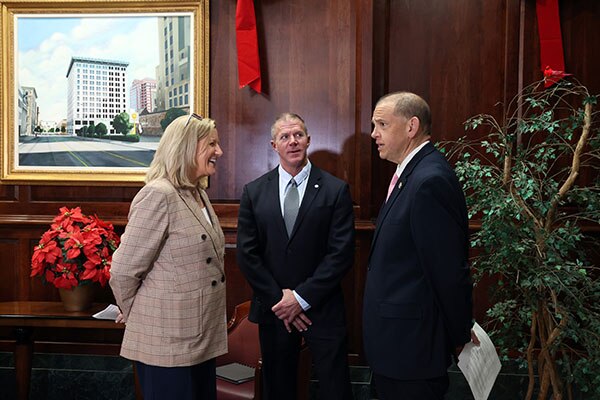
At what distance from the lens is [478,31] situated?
418 centimetres

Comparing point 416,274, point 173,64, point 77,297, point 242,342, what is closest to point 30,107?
point 173,64

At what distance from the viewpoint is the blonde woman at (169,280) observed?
243 centimetres

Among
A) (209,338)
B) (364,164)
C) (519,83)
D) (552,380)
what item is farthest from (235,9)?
(552,380)

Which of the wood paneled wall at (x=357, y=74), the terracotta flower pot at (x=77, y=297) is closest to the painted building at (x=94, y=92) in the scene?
the wood paneled wall at (x=357, y=74)

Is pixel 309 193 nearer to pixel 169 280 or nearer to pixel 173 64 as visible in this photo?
pixel 169 280

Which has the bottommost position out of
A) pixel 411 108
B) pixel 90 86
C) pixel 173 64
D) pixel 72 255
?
pixel 72 255

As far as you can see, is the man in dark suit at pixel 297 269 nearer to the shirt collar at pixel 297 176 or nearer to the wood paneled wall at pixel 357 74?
the shirt collar at pixel 297 176

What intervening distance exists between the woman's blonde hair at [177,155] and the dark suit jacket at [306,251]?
0.82 m

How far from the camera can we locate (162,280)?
2.46 meters

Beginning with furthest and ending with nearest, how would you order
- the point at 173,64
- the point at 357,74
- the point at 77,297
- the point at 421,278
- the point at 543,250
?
the point at 173,64, the point at 357,74, the point at 77,297, the point at 543,250, the point at 421,278

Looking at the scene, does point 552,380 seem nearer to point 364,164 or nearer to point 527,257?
point 527,257

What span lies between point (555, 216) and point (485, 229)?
0.38 meters

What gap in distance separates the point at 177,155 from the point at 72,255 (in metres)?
1.54

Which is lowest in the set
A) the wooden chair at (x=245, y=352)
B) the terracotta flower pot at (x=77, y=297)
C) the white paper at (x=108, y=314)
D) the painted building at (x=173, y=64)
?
the wooden chair at (x=245, y=352)
